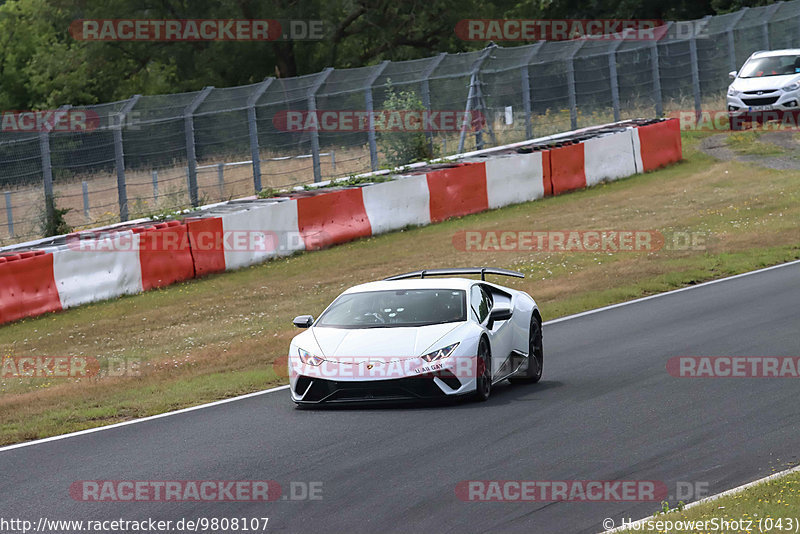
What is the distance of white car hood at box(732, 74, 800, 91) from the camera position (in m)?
33.7

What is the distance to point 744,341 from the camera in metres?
13.1

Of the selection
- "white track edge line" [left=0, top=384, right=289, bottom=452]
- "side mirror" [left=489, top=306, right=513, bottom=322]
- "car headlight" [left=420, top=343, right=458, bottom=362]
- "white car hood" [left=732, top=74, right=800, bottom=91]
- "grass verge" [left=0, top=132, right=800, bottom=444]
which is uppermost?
"white car hood" [left=732, top=74, right=800, bottom=91]

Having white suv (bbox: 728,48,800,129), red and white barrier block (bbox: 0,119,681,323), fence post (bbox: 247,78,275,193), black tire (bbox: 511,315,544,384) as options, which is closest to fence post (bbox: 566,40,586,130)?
red and white barrier block (bbox: 0,119,681,323)

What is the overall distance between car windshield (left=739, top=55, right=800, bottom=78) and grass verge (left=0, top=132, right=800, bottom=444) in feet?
22.6

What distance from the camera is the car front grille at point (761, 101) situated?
3378 cm

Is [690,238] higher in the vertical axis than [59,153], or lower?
lower

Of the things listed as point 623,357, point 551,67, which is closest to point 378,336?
point 623,357

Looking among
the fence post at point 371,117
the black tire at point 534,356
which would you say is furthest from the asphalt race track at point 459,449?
the fence post at point 371,117

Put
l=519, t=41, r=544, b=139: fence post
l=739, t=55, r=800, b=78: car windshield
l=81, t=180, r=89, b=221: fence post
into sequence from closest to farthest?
l=81, t=180, r=89, b=221: fence post < l=519, t=41, r=544, b=139: fence post < l=739, t=55, r=800, b=78: car windshield

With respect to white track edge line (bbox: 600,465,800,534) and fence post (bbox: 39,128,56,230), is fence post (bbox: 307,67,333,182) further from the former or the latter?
white track edge line (bbox: 600,465,800,534)

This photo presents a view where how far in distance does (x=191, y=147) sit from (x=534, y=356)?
13964 millimetres

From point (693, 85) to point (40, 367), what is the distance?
1053 inches

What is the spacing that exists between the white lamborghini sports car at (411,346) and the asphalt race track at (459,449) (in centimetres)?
24

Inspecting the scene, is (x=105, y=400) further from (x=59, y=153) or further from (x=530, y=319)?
(x=59, y=153)
